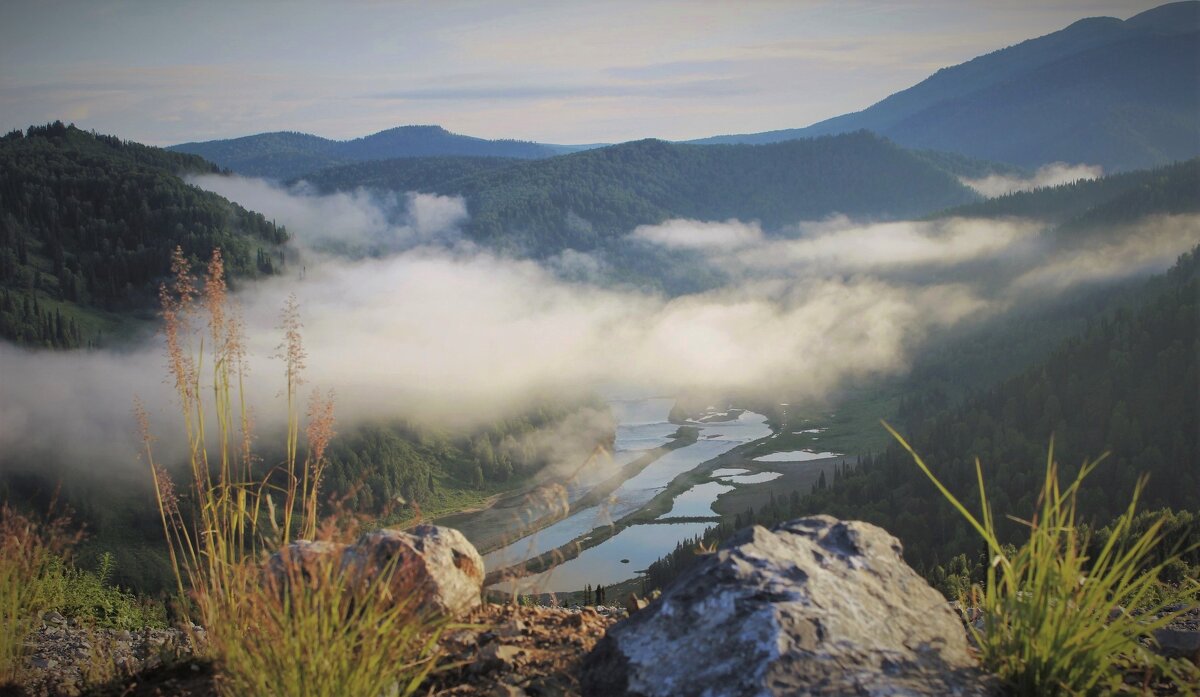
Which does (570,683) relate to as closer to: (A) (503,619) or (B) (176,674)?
(A) (503,619)

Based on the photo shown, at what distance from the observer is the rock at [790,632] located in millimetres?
6133

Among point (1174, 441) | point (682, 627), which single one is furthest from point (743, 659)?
point (1174, 441)

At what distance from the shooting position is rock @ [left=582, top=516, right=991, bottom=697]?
20.1 ft

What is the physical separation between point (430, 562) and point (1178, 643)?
7308 millimetres

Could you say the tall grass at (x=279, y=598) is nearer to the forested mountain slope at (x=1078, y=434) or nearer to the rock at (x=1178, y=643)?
the rock at (x=1178, y=643)

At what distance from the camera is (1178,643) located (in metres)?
8.73

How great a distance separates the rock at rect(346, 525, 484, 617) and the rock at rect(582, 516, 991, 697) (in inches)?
92.4

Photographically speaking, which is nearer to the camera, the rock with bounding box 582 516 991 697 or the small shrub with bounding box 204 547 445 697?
the rock with bounding box 582 516 991 697

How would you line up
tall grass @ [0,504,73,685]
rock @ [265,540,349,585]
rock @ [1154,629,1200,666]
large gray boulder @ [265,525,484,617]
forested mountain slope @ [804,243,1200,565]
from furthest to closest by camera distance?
forested mountain slope @ [804,243,1200,565]
tall grass @ [0,504,73,685]
large gray boulder @ [265,525,484,617]
rock @ [1154,629,1200,666]
rock @ [265,540,349,585]

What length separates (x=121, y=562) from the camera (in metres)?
143

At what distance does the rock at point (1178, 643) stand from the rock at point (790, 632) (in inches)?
108

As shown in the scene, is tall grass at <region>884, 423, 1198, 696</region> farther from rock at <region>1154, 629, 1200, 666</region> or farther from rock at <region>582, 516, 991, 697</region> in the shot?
rock at <region>1154, 629, 1200, 666</region>

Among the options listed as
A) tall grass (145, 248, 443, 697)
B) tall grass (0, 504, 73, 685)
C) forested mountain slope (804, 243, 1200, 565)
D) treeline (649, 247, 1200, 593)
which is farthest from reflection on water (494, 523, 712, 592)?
tall grass (145, 248, 443, 697)

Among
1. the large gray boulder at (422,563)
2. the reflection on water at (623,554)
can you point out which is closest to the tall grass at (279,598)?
the large gray boulder at (422,563)
